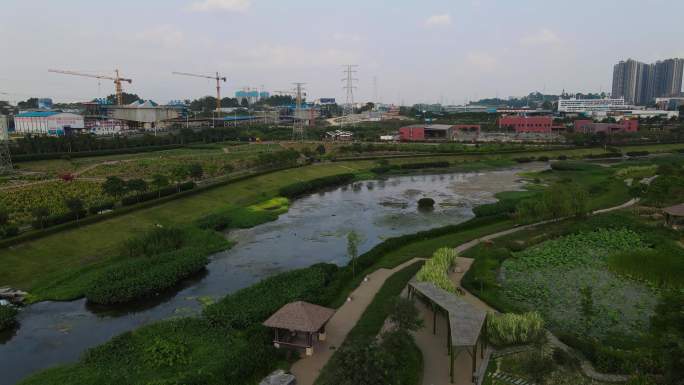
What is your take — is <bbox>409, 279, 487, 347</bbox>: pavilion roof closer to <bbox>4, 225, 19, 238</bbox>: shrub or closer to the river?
the river

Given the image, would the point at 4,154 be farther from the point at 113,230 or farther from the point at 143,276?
the point at 143,276

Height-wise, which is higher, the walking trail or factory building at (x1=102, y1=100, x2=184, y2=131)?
factory building at (x1=102, y1=100, x2=184, y2=131)

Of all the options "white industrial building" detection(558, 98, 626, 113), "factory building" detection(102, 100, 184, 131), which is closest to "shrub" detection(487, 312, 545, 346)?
"factory building" detection(102, 100, 184, 131)

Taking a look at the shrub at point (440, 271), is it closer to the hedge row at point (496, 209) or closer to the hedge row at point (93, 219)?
the hedge row at point (496, 209)

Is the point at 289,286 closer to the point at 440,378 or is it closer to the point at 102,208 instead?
the point at 440,378

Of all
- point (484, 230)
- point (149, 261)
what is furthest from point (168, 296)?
point (484, 230)

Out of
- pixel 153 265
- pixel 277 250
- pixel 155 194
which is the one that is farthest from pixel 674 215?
pixel 155 194
